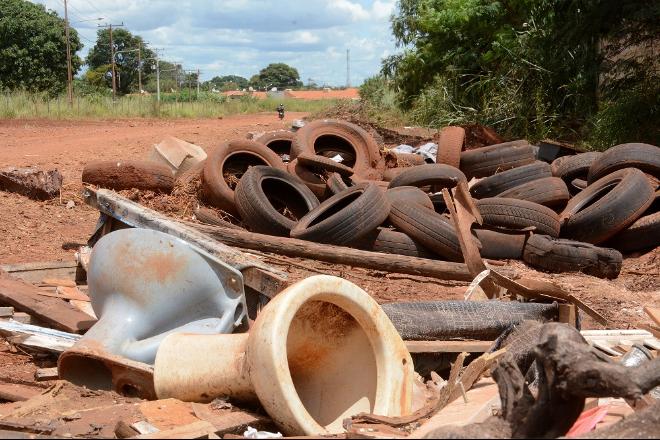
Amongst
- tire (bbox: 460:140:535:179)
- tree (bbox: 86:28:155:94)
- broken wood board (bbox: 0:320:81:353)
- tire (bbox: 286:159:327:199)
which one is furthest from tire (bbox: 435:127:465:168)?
tree (bbox: 86:28:155:94)

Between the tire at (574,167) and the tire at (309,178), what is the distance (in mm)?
2773

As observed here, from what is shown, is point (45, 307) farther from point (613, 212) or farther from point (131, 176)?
point (613, 212)

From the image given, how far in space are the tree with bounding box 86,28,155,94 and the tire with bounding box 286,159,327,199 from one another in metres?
53.0

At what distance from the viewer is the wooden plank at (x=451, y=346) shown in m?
4.99

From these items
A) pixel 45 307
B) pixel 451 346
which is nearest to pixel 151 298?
pixel 45 307

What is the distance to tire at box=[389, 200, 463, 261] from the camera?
27.3 ft

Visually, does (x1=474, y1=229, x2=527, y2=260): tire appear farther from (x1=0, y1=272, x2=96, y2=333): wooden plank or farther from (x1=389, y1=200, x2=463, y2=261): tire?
(x1=0, y1=272, x2=96, y2=333): wooden plank

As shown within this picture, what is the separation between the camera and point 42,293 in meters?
6.29

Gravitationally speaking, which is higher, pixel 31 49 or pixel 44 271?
pixel 31 49

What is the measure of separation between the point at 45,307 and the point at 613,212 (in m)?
5.69

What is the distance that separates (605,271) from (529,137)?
28.3 feet

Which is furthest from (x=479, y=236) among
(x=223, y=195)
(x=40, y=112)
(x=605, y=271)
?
(x=40, y=112)

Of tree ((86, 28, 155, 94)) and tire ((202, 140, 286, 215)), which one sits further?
tree ((86, 28, 155, 94))

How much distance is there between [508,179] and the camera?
9.80 metres
